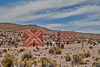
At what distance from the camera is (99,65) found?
20.3 feet

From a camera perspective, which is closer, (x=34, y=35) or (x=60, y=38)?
(x=34, y=35)

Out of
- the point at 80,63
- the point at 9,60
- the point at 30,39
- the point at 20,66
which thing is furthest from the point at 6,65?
the point at 30,39

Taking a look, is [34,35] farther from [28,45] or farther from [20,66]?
[20,66]

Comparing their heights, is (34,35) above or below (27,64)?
above

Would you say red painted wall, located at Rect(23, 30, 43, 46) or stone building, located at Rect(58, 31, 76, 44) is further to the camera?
stone building, located at Rect(58, 31, 76, 44)

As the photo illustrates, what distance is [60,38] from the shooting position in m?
29.4

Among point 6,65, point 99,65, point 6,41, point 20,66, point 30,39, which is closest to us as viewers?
point 99,65

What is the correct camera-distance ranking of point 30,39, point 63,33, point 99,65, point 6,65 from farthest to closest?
point 63,33 < point 30,39 < point 6,65 < point 99,65

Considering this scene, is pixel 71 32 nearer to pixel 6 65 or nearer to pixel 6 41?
pixel 6 41

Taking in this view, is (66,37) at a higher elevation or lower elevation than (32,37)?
lower

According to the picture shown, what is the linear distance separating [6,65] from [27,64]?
2.13 m

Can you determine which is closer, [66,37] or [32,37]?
[32,37]

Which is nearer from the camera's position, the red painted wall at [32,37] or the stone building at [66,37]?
the red painted wall at [32,37]

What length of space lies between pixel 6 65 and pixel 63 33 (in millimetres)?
23557
